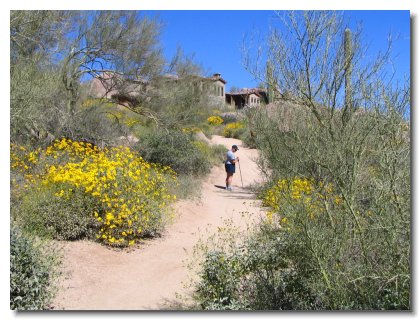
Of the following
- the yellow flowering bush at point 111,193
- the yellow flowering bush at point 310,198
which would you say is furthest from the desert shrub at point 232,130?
the yellow flowering bush at point 310,198

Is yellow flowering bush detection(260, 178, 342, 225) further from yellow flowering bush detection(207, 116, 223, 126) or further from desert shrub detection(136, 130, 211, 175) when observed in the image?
yellow flowering bush detection(207, 116, 223, 126)

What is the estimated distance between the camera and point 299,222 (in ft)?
12.5

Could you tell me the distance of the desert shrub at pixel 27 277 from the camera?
12.8ft

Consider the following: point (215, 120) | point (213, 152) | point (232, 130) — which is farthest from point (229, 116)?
point (232, 130)

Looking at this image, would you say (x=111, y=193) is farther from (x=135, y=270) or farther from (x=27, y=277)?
(x=27, y=277)

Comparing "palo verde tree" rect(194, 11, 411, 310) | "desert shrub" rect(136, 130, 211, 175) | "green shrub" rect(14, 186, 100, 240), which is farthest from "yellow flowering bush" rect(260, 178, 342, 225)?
"desert shrub" rect(136, 130, 211, 175)

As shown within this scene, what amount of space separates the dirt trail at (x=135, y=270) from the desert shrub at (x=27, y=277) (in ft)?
0.48

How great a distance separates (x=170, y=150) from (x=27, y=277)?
7285 mm

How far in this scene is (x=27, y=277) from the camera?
13.2 feet

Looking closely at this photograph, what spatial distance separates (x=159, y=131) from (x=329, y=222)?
8.17 meters

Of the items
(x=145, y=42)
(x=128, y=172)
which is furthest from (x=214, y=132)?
(x=128, y=172)

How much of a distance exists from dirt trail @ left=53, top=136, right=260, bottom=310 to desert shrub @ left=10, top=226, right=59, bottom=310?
0.48 feet

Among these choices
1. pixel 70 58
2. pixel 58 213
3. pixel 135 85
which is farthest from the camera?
pixel 135 85
